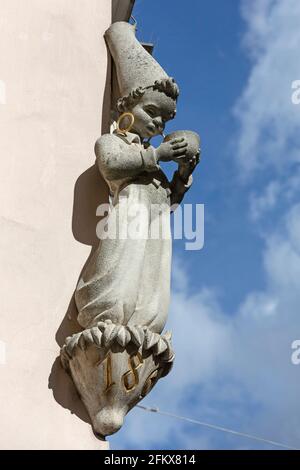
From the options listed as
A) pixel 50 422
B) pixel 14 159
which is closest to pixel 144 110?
pixel 14 159

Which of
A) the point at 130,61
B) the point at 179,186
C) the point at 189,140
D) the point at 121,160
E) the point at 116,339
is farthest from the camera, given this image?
the point at 130,61

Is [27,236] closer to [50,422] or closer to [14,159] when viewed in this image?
[14,159]

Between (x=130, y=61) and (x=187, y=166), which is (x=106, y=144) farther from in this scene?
(x=130, y=61)

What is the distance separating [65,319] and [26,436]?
0.59 meters

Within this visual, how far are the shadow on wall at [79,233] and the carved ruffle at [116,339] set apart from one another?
0.30ft

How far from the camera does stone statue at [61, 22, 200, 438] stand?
4961 millimetres

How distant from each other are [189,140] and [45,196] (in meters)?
0.72

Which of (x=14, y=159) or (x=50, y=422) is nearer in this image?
(x=50, y=422)

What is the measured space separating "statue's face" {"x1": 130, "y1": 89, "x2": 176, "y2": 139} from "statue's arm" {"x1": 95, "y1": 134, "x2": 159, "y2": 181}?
0.79 ft

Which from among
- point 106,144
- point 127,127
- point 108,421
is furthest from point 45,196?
point 108,421

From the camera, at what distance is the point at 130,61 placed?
579cm

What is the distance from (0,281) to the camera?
5.12m

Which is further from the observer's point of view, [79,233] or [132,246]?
[79,233]

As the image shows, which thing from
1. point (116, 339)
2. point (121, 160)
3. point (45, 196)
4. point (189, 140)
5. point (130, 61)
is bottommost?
point (116, 339)
